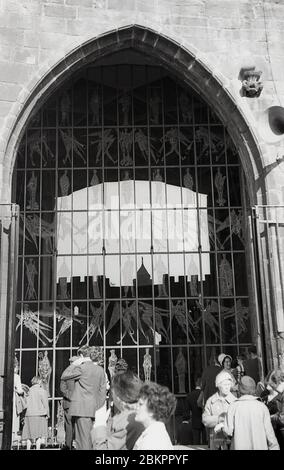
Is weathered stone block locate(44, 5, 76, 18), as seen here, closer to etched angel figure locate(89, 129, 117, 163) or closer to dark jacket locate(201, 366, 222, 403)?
→ etched angel figure locate(89, 129, 117, 163)

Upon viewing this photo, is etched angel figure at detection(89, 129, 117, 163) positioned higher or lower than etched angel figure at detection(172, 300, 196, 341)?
higher

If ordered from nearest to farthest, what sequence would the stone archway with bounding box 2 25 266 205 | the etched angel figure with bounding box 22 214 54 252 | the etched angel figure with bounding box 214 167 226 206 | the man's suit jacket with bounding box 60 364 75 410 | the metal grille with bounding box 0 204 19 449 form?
the man's suit jacket with bounding box 60 364 75 410
the metal grille with bounding box 0 204 19 449
the stone archway with bounding box 2 25 266 205
the etched angel figure with bounding box 22 214 54 252
the etched angel figure with bounding box 214 167 226 206

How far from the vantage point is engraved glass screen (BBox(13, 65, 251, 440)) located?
11477 millimetres

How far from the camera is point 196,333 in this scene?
38.0 ft

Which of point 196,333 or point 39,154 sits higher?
point 39,154

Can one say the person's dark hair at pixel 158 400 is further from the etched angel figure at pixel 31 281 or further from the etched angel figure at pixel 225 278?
the etched angel figure at pixel 31 281

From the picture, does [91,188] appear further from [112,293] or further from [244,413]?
[244,413]

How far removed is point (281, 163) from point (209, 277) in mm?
3658

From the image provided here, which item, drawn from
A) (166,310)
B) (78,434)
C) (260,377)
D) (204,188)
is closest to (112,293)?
(166,310)

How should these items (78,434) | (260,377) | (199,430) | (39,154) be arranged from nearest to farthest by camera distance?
1. (78,434)
2. (260,377)
3. (199,430)
4. (39,154)

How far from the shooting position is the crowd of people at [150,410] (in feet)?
11.6

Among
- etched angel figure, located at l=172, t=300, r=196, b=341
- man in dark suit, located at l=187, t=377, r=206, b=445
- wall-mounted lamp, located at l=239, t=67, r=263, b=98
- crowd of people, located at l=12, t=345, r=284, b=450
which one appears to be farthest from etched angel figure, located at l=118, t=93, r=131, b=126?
man in dark suit, located at l=187, t=377, r=206, b=445

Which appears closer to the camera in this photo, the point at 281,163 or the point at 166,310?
the point at 281,163

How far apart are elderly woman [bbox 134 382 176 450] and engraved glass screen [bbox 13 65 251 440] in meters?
7.74
